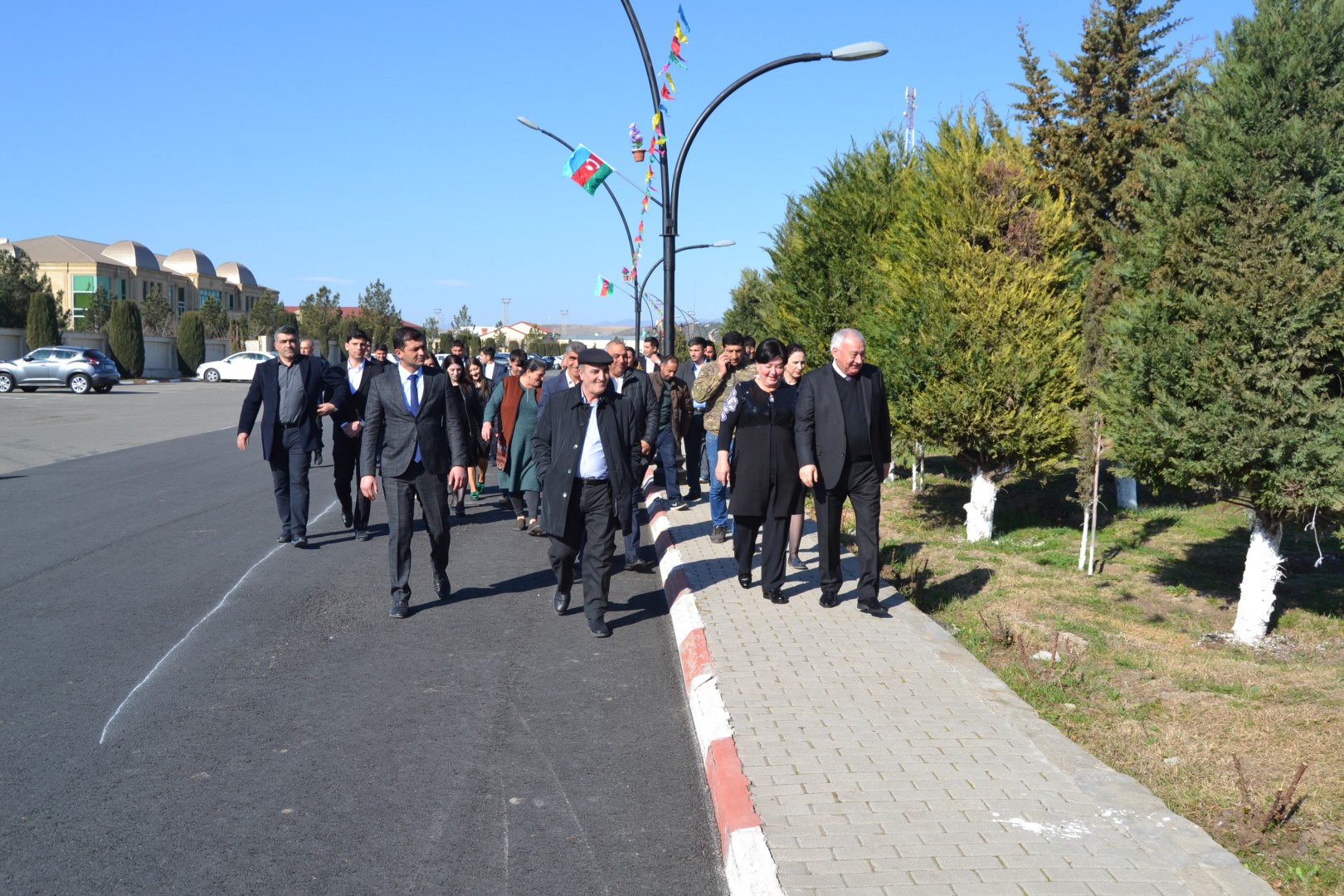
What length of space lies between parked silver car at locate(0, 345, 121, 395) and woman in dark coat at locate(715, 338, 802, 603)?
3987 centimetres

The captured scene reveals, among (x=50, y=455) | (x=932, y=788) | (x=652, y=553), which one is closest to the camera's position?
(x=932, y=788)

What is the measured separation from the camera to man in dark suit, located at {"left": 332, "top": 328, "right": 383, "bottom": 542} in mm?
10938

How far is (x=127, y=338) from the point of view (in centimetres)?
5553

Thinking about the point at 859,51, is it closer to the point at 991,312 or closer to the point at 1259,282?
the point at 991,312

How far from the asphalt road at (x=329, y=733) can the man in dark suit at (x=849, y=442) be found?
1.45 metres

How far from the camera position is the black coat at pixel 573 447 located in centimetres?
746

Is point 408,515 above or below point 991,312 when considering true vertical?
below

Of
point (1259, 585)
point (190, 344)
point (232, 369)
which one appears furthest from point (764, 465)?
point (190, 344)

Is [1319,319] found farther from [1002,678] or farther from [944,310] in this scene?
[944,310]

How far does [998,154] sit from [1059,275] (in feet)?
4.69

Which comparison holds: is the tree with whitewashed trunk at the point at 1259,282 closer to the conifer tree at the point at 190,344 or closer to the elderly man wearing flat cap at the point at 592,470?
the elderly man wearing flat cap at the point at 592,470

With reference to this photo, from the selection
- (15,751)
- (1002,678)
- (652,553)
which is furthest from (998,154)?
(15,751)

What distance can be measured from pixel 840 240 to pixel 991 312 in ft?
17.9

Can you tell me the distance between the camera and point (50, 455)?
18.1 meters
